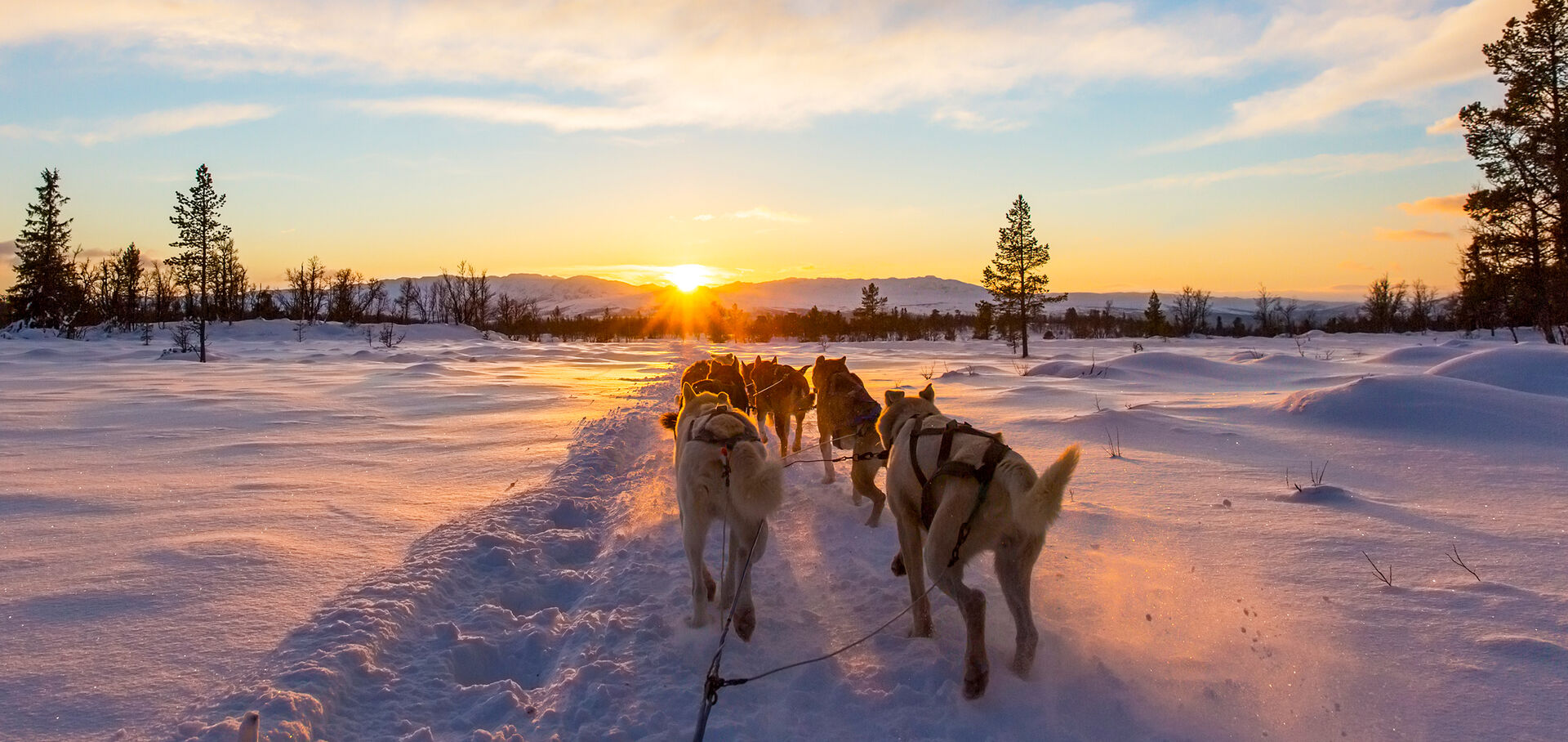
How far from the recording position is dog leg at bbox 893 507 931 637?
12.0 feet

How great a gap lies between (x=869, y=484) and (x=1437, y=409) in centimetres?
712

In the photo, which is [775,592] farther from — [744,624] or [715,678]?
[715,678]

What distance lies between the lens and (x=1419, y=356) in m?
17.3

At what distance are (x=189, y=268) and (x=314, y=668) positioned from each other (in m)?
33.6

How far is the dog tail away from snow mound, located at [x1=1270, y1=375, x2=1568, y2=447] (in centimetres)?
738

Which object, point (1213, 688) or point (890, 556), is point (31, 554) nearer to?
point (890, 556)

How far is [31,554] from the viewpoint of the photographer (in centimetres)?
423

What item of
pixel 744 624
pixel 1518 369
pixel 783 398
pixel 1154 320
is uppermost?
pixel 1154 320

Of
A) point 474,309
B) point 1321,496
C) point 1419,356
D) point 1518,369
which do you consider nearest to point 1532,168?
point 1419,356

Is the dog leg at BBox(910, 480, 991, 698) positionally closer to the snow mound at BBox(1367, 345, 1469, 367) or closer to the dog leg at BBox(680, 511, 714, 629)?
the dog leg at BBox(680, 511, 714, 629)

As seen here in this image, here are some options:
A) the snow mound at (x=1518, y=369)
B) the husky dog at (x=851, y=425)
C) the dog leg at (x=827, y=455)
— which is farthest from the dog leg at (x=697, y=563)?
the snow mound at (x=1518, y=369)

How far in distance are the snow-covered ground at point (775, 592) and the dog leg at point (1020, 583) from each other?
134mm

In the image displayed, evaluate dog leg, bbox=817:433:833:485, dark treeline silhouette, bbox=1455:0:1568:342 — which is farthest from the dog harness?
dark treeline silhouette, bbox=1455:0:1568:342

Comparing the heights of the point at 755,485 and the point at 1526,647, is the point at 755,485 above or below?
above
